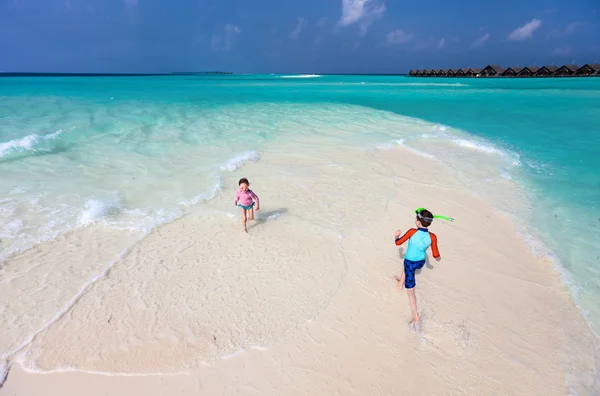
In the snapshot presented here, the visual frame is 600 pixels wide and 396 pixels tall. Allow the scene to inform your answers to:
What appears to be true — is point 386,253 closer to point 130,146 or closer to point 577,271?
point 577,271

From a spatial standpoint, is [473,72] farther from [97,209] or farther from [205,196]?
[97,209]

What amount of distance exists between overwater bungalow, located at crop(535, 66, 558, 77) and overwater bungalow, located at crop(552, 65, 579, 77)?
894 mm

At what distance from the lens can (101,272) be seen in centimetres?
558

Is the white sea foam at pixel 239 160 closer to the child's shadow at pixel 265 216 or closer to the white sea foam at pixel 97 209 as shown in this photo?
the child's shadow at pixel 265 216

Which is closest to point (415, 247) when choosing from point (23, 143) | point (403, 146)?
point (403, 146)

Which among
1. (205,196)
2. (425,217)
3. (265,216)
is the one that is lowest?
(265,216)

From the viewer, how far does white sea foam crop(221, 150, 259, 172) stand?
10.8 metres

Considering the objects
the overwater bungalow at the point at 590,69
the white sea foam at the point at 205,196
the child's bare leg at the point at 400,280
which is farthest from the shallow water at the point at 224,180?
the overwater bungalow at the point at 590,69

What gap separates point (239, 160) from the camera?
1138 cm

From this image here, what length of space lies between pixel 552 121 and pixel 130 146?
25.9 meters

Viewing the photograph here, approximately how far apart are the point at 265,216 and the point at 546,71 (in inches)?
4163

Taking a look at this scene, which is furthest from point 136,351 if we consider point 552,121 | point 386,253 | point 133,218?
point 552,121

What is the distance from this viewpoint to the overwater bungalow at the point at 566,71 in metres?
80.0

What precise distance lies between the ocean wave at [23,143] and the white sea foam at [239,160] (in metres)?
7.56
